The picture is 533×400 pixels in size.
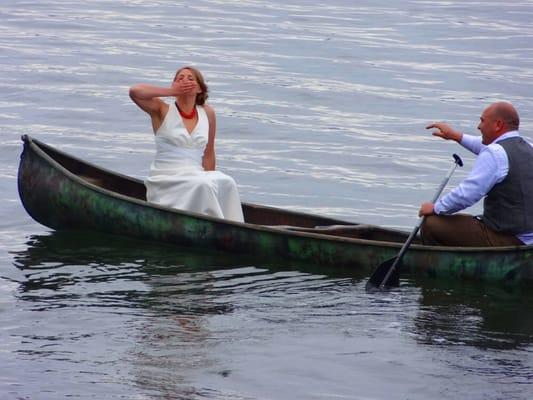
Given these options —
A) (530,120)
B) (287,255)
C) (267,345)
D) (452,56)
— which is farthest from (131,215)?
(452,56)

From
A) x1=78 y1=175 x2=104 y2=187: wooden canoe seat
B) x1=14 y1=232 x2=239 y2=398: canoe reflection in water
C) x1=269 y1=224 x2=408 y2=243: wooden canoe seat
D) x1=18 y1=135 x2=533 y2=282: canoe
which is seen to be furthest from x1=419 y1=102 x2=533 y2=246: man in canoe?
x1=78 y1=175 x2=104 y2=187: wooden canoe seat

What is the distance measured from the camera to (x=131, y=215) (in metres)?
12.6

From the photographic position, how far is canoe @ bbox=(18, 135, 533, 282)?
11.4m

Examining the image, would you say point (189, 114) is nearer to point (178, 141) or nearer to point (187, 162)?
point (178, 141)

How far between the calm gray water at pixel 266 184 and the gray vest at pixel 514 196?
1.91 feet

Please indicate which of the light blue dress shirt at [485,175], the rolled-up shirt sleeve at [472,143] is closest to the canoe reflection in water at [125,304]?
the light blue dress shirt at [485,175]

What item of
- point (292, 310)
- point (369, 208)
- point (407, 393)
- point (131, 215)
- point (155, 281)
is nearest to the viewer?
point (407, 393)

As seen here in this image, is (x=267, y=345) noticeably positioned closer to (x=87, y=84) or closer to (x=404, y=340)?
(x=404, y=340)

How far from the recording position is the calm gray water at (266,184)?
924 cm

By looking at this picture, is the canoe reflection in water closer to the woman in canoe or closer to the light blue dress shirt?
the woman in canoe

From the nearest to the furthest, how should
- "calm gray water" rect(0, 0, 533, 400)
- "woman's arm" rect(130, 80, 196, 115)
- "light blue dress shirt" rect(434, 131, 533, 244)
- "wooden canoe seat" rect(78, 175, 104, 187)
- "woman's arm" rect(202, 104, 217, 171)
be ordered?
"calm gray water" rect(0, 0, 533, 400) → "light blue dress shirt" rect(434, 131, 533, 244) → "woman's arm" rect(130, 80, 196, 115) → "woman's arm" rect(202, 104, 217, 171) → "wooden canoe seat" rect(78, 175, 104, 187)

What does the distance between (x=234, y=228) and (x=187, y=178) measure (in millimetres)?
750

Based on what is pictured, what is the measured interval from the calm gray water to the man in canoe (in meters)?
0.45

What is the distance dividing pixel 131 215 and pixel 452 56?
15.3 metres
